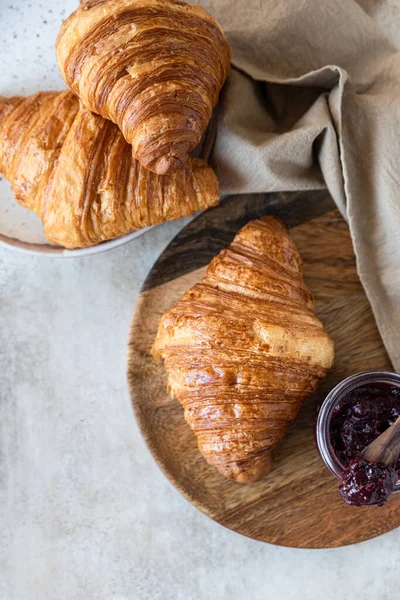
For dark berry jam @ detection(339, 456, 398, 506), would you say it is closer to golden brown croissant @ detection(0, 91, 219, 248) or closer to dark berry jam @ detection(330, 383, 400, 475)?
dark berry jam @ detection(330, 383, 400, 475)

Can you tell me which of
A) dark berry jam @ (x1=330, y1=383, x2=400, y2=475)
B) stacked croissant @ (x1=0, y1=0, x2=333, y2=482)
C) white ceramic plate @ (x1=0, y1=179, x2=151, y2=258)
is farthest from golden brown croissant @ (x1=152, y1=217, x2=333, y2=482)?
white ceramic plate @ (x1=0, y1=179, x2=151, y2=258)

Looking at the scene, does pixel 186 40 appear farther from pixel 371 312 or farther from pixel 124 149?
pixel 371 312

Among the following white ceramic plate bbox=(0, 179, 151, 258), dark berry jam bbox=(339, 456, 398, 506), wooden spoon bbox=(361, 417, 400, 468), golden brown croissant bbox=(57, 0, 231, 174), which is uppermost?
golden brown croissant bbox=(57, 0, 231, 174)

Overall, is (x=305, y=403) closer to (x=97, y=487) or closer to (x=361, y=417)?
(x=361, y=417)

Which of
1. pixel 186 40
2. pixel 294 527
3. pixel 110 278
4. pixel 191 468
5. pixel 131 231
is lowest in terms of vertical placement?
pixel 294 527

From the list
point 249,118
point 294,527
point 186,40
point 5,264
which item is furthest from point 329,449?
point 5,264

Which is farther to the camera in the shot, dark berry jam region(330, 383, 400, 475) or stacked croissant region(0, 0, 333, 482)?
dark berry jam region(330, 383, 400, 475)
